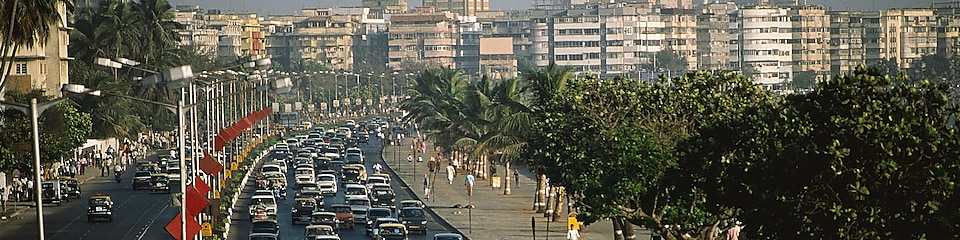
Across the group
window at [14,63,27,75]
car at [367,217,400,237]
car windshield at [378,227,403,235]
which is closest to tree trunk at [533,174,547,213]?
car at [367,217,400,237]

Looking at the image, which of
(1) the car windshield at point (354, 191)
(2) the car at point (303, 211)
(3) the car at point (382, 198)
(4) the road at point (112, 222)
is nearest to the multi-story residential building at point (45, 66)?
(4) the road at point (112, 222)

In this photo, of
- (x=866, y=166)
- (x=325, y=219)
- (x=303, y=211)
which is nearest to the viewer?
(x=866, y=166)

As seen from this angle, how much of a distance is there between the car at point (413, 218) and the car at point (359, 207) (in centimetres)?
138

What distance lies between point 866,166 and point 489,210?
5432 cm

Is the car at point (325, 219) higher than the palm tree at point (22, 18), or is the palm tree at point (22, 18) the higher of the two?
the palm tree at point (22, 18)

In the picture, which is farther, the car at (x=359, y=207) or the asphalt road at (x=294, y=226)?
the car at (x=359, y=207)

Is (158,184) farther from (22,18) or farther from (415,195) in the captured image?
(22,18)

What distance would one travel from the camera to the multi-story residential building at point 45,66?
11625 centimetres

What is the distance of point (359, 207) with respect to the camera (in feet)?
264

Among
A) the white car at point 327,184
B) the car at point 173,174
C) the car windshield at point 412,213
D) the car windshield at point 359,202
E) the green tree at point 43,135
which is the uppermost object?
the green tree at point 43,135

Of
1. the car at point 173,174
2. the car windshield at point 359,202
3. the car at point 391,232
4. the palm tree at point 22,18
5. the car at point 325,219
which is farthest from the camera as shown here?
the car at point 173,174

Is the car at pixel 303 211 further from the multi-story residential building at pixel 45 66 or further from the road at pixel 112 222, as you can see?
the multi-story residential building at pixel 45 66

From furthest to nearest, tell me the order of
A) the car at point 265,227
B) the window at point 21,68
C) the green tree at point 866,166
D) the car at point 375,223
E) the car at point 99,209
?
the window at point 21,68, the car at point 99,209, the car at point 375,223, the car at point 265,227, the green tree at point 866,166

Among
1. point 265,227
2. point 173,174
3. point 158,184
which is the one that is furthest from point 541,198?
point 173,174
